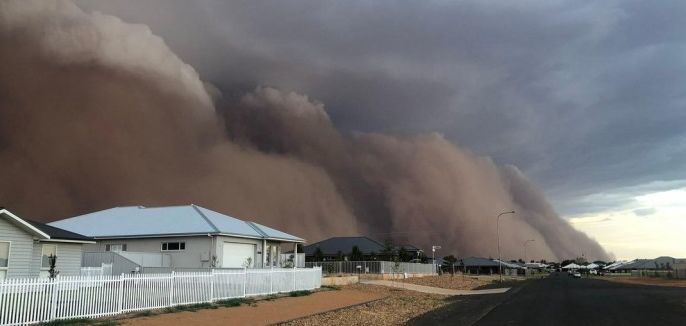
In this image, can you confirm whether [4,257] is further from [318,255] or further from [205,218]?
[318,255]

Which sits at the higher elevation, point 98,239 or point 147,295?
point 98,239

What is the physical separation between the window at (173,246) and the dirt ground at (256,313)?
13354 millimetres

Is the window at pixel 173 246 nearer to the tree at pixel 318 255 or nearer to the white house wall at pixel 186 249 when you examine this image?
the white house wall at pixel 186 249

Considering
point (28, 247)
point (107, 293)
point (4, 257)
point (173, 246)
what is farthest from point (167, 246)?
point (107, 293)

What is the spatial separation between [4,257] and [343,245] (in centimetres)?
7948

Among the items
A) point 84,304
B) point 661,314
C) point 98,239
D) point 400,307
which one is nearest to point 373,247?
point 98,239

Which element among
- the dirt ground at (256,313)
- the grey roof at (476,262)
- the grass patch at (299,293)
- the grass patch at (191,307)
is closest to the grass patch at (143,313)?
the dirt ground at (256,313)

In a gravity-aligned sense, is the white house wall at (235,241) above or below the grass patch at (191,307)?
above

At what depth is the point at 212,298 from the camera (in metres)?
25.3

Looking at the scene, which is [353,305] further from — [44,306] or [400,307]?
[44,306]

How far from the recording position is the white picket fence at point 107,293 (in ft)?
52.6

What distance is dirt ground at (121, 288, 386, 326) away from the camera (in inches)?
751

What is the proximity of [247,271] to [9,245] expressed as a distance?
11.0 meters

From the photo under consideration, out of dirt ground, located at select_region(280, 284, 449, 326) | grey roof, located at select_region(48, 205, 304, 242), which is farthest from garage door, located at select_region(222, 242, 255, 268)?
dirt ground, located at select_region(280, 284, 449, 326)
